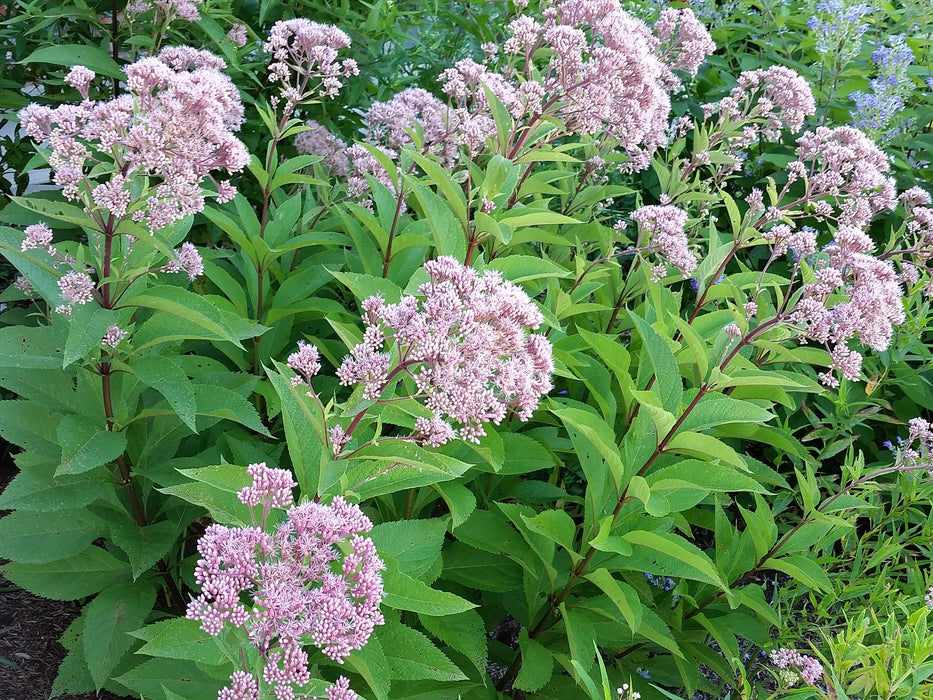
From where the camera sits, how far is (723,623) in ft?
9.58

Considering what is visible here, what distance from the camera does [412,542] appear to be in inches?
89.7

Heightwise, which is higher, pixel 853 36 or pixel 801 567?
pixel 853 36

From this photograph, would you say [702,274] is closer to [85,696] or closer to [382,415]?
[382,415]

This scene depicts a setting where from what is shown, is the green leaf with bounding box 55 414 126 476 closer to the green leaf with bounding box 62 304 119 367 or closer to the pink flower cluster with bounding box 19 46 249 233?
the green leaf with bounding box 62 304 119 367

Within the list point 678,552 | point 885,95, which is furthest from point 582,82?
point 885,95

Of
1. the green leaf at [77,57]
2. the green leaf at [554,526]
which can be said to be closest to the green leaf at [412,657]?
the green leaf at [554,526]

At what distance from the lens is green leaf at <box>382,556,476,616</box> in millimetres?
1865

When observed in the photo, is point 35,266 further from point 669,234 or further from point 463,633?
point 669,234

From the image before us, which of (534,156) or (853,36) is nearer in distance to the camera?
(534,156)

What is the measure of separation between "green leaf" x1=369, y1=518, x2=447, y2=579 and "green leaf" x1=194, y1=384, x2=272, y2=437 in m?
0.49

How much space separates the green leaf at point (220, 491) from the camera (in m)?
1.83

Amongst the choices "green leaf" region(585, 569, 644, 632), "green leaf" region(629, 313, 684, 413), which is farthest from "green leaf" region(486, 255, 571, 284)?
"green leaf" region(585, 569, 644, 632)

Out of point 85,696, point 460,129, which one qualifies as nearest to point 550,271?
point 460,129

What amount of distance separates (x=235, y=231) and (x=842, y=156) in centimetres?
234
